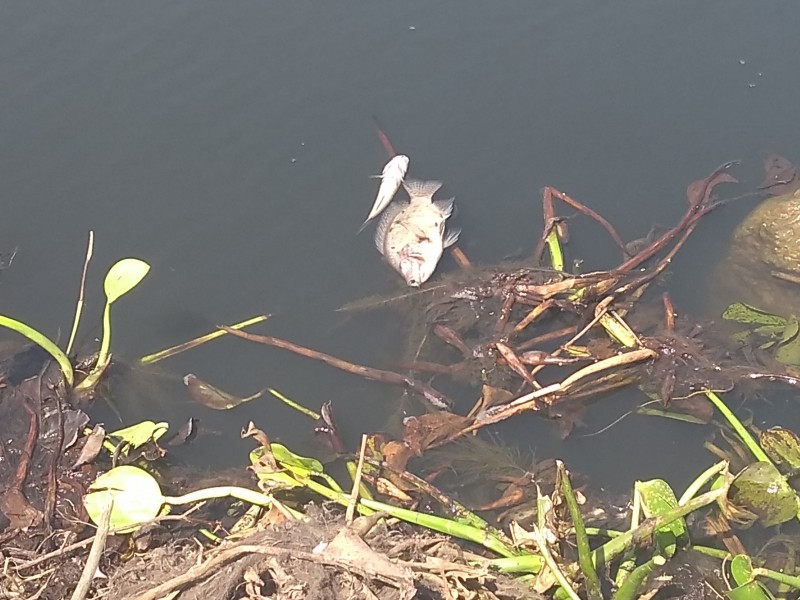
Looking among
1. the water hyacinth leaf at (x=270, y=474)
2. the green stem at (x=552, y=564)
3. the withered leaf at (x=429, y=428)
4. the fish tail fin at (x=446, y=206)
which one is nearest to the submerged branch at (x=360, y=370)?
the withered leaf at (x=429, y=428)

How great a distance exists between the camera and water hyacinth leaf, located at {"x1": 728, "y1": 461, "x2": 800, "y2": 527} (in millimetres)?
2308

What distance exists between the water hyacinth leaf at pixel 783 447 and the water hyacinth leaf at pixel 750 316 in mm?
733

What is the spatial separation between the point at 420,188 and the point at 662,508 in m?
2.01

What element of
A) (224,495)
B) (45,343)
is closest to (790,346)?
(224,495)

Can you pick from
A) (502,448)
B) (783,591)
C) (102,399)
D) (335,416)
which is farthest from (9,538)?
(783,591)

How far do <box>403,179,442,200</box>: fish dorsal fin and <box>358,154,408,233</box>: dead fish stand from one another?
0.18ft

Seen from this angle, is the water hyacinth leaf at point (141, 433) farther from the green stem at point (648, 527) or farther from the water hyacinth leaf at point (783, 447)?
the water hyacinth leaf at point (783, 447)

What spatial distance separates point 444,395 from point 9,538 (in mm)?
1557

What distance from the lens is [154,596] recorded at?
183cm

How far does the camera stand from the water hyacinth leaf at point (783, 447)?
8.30 feet

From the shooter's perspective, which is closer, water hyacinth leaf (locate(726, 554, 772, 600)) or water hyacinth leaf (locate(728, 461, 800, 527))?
water hyacinth leaf (locate(726, 554, 772, 600))

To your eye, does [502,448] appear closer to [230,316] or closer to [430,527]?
[430,527]

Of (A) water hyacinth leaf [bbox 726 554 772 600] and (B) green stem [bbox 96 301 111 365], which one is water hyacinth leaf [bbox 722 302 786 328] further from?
(B) green stem [bbox 96 301 111 365]

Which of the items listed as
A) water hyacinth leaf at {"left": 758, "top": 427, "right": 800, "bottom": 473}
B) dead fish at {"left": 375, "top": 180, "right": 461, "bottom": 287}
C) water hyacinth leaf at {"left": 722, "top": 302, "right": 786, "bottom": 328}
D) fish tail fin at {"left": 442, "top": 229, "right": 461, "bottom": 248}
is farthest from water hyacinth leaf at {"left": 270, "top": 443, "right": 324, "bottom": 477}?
water hyacinth leaf at {"left": 722, "top": 302, "right": 786, "bottom": 328}
